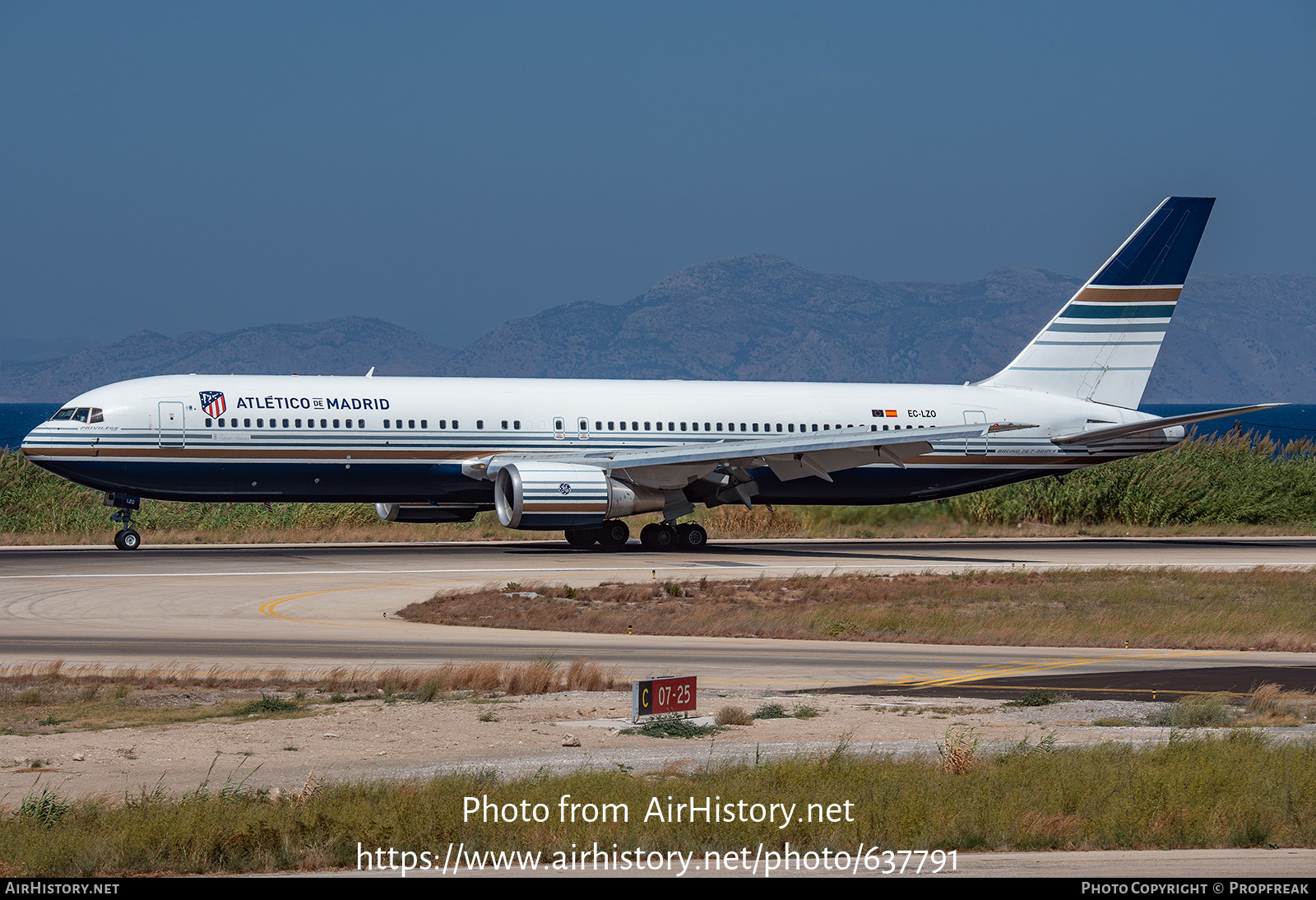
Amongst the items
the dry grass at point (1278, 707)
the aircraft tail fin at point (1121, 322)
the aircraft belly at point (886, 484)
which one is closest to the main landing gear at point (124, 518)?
the aircraft belly at point (886, 484)

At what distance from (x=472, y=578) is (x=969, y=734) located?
64.4 ft

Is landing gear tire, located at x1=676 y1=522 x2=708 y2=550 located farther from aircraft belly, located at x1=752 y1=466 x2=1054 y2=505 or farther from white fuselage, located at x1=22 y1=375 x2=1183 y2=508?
white fuselage, located at x1=22 y1=375 x2=1183 y2=508

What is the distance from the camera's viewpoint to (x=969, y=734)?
16.0 meters

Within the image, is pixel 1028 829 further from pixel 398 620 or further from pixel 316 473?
pixel 316 473

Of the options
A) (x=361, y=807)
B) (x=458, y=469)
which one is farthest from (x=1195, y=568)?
(x=361, y=807)

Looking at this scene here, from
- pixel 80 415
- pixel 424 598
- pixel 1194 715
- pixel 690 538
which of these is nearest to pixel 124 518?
pixel 80 415

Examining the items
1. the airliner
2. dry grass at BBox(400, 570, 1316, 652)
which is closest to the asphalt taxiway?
dry grass at BBox(400, 570, 1316, 652)

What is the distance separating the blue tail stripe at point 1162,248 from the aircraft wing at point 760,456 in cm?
973

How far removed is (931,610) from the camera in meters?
28.9

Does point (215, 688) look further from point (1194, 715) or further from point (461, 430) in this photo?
point (461, 430)

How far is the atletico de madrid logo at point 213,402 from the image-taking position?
128ft

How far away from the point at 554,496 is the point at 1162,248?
22.4 meters

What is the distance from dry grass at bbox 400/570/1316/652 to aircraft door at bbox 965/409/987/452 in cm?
1141

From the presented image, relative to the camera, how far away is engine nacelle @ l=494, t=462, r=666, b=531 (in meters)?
38.6
